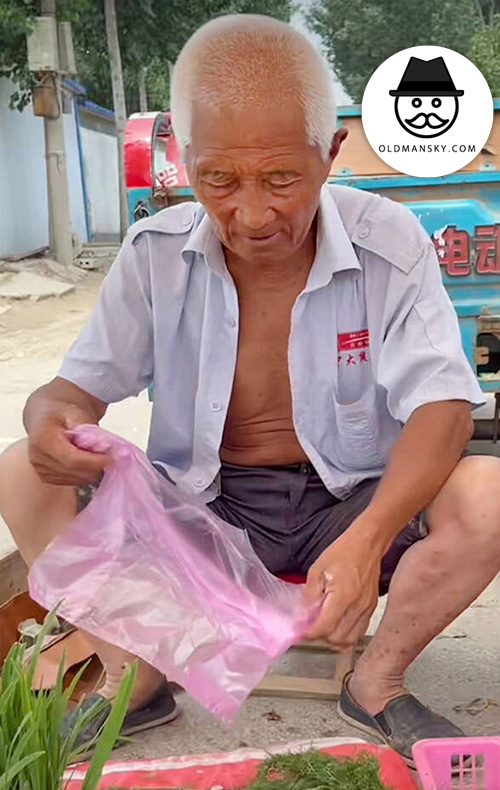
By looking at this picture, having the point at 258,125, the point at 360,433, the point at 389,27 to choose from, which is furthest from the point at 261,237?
the point at 389,27

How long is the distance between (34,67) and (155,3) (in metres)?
3.09

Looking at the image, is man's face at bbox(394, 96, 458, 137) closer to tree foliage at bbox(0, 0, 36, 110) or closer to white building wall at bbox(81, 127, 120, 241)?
tree foliage at bbox(0, 0, 36, 110)

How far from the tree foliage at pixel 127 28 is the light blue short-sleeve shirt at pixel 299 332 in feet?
33.6

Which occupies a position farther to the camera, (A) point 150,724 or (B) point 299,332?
(A) point 150,724

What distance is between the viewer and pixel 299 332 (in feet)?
6.31

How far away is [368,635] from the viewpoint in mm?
2393

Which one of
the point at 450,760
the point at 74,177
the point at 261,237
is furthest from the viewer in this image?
the point at 74,177

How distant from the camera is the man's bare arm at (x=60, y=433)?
1760 millimetres

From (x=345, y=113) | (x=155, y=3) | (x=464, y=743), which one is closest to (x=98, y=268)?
(x=155, y=3)

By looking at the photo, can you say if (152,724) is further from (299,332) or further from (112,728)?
(112,728)

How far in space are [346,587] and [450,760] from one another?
1.25 ft

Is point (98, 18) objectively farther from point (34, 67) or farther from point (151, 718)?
point (151, 718)

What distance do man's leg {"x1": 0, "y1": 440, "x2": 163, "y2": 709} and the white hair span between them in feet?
2.32

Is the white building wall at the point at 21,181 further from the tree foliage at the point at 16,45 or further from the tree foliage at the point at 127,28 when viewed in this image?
the tree foliage at the point at 127,28
